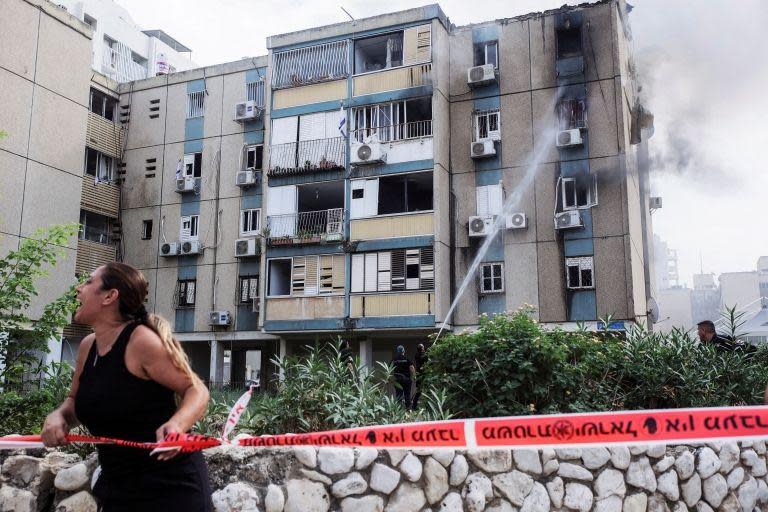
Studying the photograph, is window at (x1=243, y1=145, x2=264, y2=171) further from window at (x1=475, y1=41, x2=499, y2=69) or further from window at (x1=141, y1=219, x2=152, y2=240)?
window at (x1=475, y1=41, x2=499, y2=69)

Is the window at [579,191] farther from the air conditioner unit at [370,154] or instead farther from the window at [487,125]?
the air conditioner unit at [370,154]

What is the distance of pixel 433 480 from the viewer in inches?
210

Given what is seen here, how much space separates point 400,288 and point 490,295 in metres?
3.05

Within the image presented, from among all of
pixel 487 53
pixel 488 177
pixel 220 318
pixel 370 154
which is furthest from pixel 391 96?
pixel 220 318

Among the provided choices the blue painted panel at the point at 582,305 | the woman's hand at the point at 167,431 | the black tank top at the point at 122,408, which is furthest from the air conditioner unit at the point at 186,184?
the woman's hand at the point at 167,431

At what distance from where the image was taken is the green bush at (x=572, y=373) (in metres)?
7.38

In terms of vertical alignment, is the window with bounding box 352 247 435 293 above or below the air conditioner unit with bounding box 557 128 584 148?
below

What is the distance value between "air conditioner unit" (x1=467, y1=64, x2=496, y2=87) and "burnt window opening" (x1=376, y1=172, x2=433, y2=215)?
12.1 feet

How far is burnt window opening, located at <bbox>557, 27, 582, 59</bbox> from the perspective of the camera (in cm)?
2492

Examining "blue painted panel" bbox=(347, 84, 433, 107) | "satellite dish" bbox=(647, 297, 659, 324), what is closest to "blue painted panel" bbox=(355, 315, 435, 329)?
"blue painted panel" bbox=(347, 84, 433, 107)

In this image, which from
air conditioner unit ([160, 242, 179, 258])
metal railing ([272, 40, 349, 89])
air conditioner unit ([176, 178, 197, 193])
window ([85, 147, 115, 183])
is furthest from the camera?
window ([85, 147, 115, 183])

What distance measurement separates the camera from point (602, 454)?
5.99 meters

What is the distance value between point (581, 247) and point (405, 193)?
6.23 metres

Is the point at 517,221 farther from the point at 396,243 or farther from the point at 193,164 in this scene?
the point at 193,164
